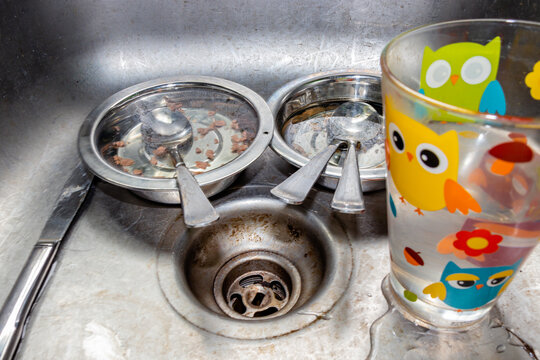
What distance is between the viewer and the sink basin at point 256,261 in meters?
0.39

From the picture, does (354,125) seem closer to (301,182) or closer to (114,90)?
(301,182)

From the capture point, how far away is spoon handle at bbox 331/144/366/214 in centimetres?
37

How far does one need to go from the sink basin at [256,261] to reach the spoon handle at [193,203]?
0.20 ft

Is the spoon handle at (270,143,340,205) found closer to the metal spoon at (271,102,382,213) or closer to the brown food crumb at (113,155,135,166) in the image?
the metal spoon at (271,102,382,213)

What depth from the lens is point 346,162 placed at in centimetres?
43

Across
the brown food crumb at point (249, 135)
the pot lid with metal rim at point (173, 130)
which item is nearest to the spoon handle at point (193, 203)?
the pot lid with metal rim at point (173, 130)

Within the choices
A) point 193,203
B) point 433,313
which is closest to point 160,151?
point 193,203

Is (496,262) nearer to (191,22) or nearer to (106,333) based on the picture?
(106,333)

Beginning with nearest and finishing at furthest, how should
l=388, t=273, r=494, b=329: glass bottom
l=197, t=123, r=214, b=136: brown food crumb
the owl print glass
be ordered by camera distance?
the owl print glass < l=388, t=273, r=494, b=329: glass bottom < l=197, t=123, r=214, b=136: brown food crumb

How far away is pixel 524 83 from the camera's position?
0.95 feet

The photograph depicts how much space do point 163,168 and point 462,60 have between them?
13.1 inches

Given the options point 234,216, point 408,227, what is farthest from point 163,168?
point 408,227

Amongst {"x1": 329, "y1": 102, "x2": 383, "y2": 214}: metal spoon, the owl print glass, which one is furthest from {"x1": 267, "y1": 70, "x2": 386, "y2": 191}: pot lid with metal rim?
the owl print glass

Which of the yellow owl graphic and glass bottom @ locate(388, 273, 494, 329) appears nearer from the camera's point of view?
the yellow owl graphic
